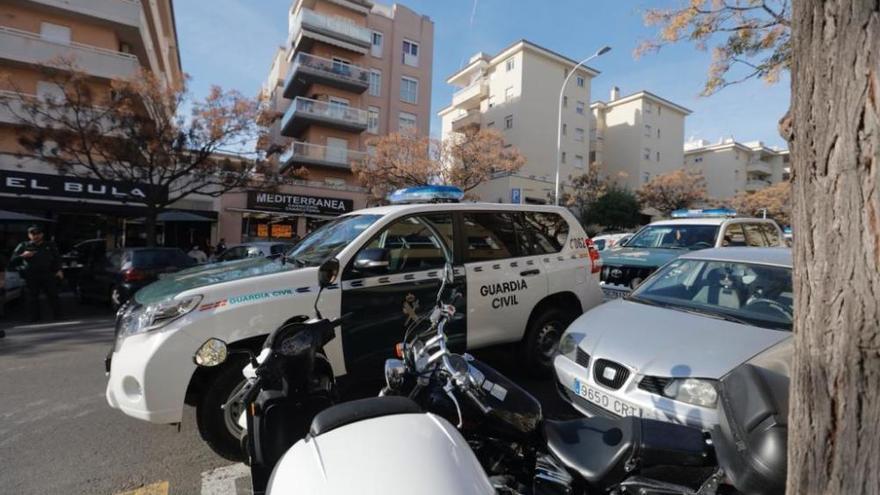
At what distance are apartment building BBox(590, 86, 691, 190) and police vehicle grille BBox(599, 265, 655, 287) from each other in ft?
123

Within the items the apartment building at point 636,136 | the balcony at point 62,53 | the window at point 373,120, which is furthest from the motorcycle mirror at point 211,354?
the apartment building at point 636,136

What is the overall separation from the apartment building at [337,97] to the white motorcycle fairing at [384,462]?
23.5 m

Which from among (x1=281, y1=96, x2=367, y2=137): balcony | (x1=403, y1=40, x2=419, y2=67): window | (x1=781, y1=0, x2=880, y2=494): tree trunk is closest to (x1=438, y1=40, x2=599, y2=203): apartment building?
(x1=403, y1=40, x2=419, y2=67): window

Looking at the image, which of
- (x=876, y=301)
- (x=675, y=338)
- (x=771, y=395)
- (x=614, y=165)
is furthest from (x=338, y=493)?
(x=614, y=165)

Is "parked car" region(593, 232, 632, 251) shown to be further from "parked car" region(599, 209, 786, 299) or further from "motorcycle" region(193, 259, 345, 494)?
"motorcycle" region(193, 259, 345, 494)

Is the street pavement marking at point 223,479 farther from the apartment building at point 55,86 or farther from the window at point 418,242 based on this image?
the apartment building at point 55,86

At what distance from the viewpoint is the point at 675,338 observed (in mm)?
3223

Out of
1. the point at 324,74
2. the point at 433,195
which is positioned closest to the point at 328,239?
the point at 433,195

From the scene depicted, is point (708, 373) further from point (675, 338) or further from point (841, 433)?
point (841, 433)

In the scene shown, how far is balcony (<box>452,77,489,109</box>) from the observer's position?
38.0 m

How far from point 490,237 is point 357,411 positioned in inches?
127

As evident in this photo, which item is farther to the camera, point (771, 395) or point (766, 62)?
point (766, 62)

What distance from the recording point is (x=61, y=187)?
17266 mm

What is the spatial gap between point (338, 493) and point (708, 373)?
2.49 metres
